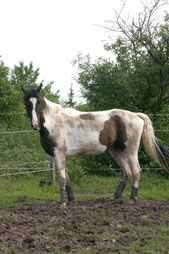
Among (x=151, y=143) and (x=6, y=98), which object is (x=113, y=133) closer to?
(x=151, y=143)

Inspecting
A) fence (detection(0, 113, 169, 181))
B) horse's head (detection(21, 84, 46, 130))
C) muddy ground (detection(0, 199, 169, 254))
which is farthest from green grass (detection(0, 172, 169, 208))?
horse's head (detection(21, 84, 46, 130))

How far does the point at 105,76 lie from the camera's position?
933cm

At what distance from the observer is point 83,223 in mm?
4879

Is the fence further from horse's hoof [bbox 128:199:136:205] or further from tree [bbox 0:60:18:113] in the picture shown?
horse's hoof [bbox 128:199:136:205]

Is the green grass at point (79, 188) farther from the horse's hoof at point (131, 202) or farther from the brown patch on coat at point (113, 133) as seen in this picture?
the brown patch on coat at point (113, 133)

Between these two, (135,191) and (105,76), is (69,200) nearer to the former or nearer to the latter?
(135,191)

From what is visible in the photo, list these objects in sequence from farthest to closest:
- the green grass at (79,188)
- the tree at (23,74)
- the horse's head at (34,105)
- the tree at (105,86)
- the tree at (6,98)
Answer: the tree at (23,74) < the tree at (6,98) < the tree at (105,86) < the green grass at (79,188) < the horse's head at (34,105)

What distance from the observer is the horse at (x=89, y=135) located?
6.11 meters

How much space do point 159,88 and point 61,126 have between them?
15.7 feet

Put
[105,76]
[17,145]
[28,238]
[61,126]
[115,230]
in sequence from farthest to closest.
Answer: [17,145], [105,76], [61,126], [115,230], [28,238]

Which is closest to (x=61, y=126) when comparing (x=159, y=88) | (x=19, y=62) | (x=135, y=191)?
(x=135, y=191)

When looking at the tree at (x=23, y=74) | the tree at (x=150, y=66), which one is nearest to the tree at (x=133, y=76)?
the tree at (x=150, y=66)

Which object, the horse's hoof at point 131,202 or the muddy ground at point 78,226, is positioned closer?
the muddy ground at point 78,226

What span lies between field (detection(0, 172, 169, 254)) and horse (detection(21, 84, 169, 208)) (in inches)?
21.0
